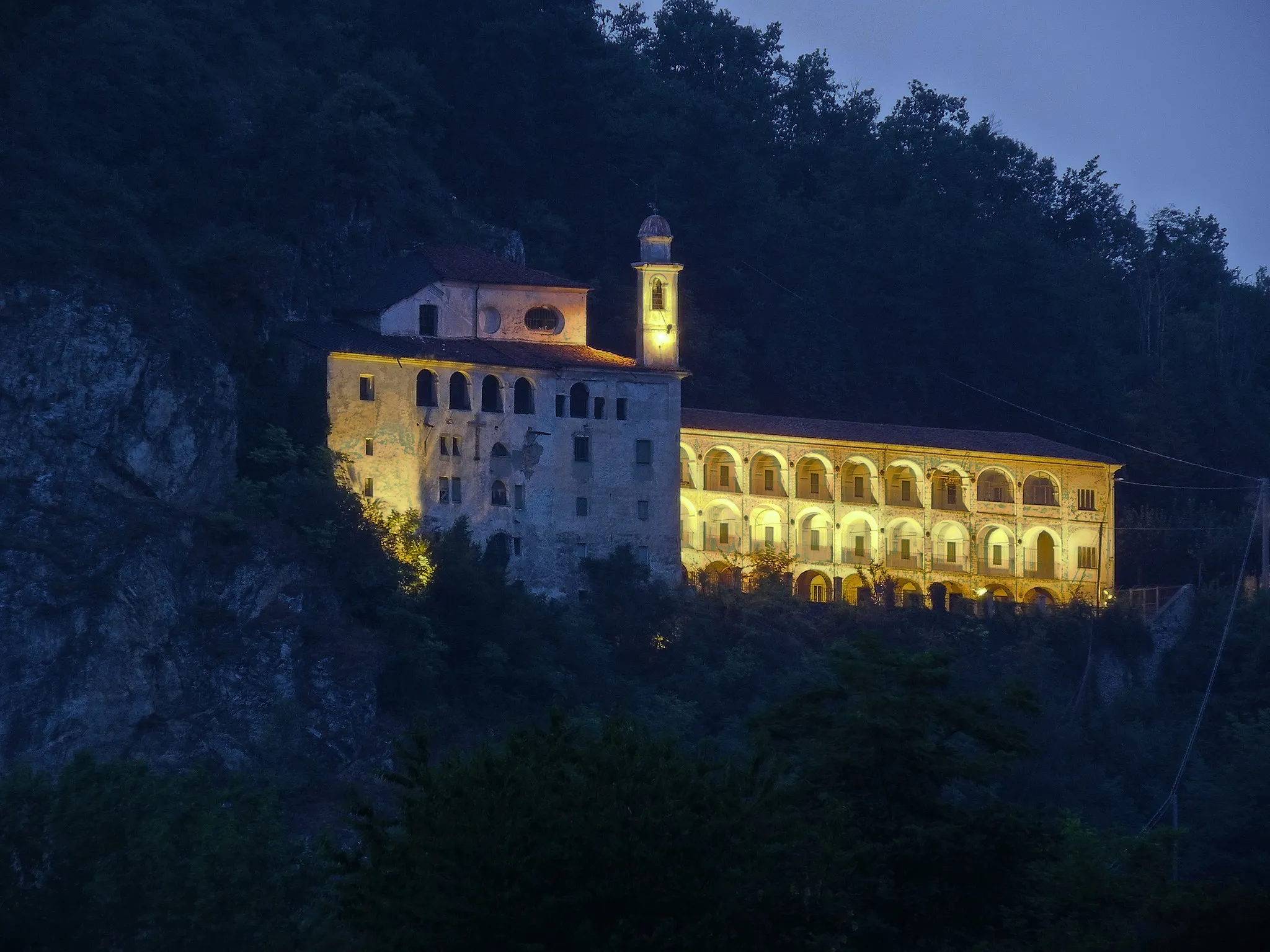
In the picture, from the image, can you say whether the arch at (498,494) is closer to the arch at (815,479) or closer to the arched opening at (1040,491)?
the arch at (815,479)

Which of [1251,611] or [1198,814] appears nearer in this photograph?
[1198,814]

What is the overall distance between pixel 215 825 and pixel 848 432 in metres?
33.5

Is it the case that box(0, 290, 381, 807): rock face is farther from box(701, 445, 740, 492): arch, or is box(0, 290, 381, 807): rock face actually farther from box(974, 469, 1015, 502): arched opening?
box(974, 469, 1015, 502): arched opening

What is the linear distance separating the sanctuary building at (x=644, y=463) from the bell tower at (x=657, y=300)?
0.07 metres

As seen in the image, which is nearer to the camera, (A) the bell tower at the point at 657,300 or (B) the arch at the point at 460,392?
(B) the arch at the point at 460,392

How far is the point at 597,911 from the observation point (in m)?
37.0

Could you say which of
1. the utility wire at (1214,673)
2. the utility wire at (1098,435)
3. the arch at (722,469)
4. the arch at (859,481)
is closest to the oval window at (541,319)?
the arch at (722,469)

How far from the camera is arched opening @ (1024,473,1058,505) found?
79688 mm

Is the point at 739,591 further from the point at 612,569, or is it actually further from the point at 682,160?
the point at 682,160

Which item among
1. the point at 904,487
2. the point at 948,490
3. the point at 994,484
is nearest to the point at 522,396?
the point at 904,487

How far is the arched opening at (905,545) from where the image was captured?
7950cm

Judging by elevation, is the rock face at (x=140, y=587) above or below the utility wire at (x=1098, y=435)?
below

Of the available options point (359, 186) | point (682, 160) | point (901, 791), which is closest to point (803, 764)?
point (901, 791)

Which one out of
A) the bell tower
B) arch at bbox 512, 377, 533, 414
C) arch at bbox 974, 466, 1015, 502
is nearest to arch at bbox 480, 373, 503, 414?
arch at bbox 512, 377, 533, 414
